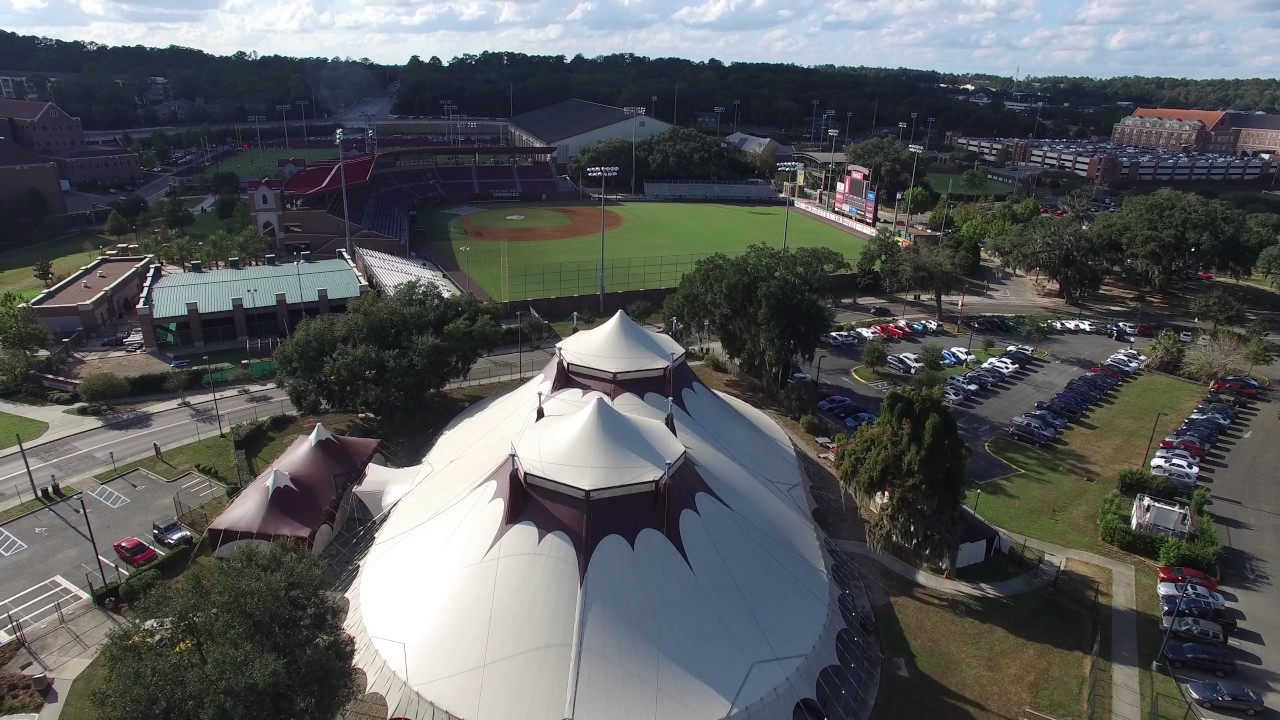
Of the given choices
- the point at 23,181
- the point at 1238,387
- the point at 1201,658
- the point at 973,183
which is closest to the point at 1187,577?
the point at 1201,658

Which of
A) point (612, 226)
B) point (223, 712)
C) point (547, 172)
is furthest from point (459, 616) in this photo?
point (547, 172)

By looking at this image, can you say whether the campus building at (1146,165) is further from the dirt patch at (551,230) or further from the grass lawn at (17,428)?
the grass lawn at (17,428)

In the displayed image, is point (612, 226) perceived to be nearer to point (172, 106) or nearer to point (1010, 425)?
point (1010, 425)

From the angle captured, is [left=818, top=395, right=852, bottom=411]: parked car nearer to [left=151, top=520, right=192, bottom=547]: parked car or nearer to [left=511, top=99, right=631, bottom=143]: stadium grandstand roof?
[left=151, top=520, right=192, bottom=547]: parked car

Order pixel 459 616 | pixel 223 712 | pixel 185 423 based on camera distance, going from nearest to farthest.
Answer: pixel 223 712
pixel 459 616
pixel 185 423

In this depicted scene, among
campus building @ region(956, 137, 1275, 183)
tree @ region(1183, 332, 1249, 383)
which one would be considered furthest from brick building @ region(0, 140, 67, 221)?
campus building @ region(956, 137, 1275, 183)

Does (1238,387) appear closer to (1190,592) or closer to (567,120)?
(1190,592)

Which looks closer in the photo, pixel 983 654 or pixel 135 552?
pixel 983 654
